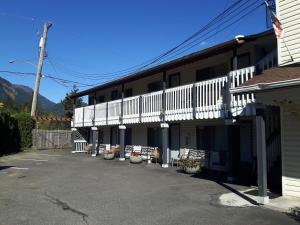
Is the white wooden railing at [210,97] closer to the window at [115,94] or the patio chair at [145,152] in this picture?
the patio chair at [145,152]

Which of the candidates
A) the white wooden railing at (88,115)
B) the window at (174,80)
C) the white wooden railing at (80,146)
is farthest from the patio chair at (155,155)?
the white wooden railing at (80,146)

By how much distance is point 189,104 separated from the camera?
1766 cm

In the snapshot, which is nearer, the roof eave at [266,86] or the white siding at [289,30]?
the roof eave at [266,86]

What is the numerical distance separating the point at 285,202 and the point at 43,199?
23.4 ft

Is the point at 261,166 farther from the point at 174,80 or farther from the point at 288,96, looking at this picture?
the point at 174,80

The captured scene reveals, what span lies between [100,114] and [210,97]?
45.3 feet

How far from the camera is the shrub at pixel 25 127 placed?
32.8 metres

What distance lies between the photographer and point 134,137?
26.8 meters

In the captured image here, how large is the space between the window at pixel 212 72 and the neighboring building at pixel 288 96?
641cm

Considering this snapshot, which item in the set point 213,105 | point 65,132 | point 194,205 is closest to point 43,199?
point 194,205

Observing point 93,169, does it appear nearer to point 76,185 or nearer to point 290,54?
point 76,185

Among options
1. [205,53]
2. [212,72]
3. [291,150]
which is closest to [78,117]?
[212,72]

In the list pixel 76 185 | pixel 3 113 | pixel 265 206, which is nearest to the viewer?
pixel 265 206

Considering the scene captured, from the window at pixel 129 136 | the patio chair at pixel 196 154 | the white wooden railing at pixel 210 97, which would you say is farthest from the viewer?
the window at pixel 129 136
